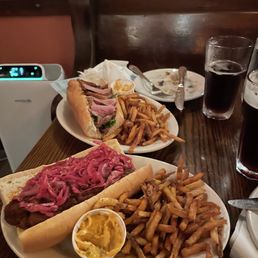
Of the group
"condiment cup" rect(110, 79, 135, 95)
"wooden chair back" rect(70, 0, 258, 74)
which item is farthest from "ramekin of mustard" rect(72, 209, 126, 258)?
"wooden chair back" rect(70, 0, 258, 74)

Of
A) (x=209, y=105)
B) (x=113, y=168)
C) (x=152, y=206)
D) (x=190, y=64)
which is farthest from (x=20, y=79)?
(x=152, y=206)

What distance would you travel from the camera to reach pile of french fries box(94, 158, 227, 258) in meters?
0.83

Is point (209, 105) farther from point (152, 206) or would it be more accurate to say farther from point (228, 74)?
point (152, 206)

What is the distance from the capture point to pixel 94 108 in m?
1.35

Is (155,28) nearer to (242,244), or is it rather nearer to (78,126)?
(78,126)

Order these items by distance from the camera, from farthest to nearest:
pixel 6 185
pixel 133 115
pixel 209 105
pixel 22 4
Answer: pixel 22 4
pixel 209 105
pixel 133 115
pixel 6 185

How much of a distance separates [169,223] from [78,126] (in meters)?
0.61

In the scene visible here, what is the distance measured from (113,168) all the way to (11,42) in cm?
182

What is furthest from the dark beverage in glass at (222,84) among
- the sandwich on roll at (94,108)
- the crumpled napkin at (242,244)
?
the crumpled napkin at (242,244)

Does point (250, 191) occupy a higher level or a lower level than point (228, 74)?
lower

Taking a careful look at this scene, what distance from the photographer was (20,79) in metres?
2.20

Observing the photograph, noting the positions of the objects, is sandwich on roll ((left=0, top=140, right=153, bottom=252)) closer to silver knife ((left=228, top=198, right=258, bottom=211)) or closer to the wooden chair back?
silver knife ((left=228, top=198, right=258, bottom=211))

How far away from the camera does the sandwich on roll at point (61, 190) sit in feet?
2.87

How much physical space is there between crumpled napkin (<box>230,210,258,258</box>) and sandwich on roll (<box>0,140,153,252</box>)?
0.93 feet
